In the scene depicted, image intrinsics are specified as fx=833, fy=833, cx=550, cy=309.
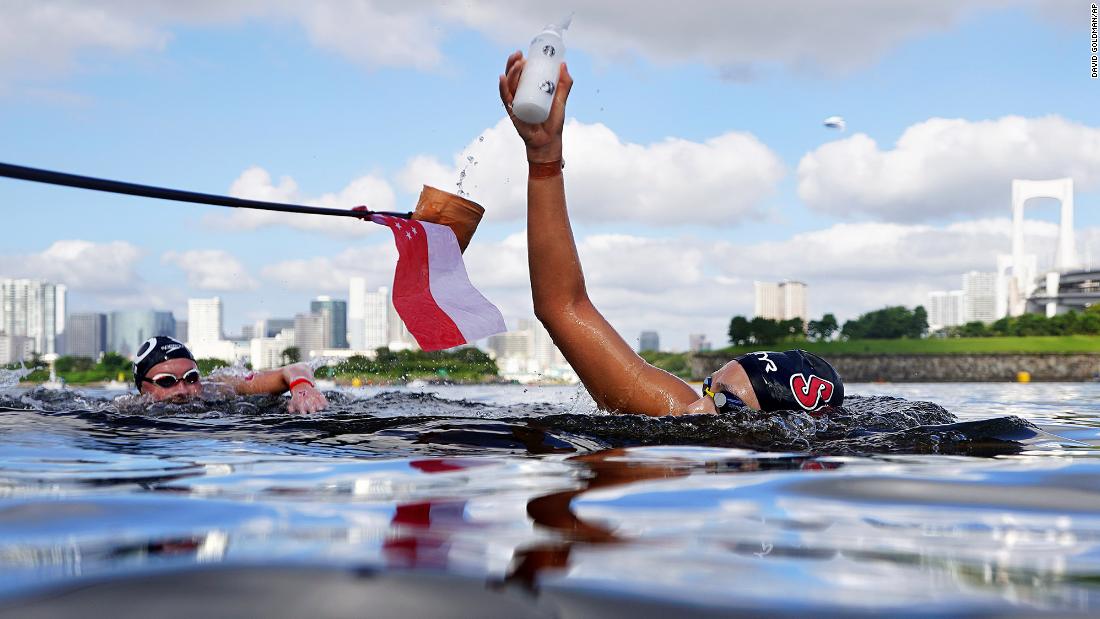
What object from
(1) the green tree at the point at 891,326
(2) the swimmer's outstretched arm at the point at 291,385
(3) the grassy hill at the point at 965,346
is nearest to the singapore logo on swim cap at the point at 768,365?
(2) the swimmer's outstretched arm at the point at 291,385

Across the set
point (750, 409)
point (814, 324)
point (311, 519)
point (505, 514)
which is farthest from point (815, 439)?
point (814, 324)

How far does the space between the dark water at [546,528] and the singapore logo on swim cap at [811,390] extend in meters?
1.06

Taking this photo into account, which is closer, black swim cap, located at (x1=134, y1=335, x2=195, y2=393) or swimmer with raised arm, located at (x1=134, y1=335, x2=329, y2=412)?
swimmer with raised arm, located at (x1=134, y1=335, x2=329, y2=412)

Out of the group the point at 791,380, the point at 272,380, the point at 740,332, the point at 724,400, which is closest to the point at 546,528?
the point at 724,400

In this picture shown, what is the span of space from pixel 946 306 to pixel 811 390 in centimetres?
19577

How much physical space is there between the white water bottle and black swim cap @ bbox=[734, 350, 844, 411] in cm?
235

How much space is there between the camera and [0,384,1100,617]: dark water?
141cm

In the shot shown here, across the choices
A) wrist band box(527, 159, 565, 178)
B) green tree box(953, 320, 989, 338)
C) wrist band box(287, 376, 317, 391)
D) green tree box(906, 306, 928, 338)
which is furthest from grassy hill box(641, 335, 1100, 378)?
wrist band box(527, 159, 565, 178)

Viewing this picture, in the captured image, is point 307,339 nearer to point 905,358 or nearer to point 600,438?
point 600,438

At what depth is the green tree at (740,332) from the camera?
105000 millimetres

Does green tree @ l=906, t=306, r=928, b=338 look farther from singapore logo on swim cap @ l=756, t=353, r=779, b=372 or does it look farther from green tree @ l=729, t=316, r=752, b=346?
singapore logo on swim cap @ l=756, t=353, r=779, b=372

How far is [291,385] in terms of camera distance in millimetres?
7547

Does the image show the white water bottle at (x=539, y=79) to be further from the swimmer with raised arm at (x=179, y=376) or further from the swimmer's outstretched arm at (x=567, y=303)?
the swimmer with raised arm at (x=179, y=376)

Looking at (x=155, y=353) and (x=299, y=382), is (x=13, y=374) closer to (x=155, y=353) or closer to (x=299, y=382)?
(x=155, y=353)
